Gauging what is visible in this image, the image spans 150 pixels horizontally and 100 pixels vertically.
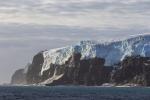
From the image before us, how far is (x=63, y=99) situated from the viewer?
501 feet

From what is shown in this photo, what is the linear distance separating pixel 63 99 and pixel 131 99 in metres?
17.7

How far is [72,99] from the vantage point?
154 metres

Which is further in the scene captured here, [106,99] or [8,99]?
[106,99]

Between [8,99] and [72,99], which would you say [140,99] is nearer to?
[72,99]

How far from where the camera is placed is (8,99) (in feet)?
468

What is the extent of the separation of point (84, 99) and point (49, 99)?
937 centimetres

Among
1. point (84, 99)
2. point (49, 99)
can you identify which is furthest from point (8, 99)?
point (84, 99)

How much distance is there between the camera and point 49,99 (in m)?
149

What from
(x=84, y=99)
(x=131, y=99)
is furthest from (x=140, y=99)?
(x=84, y=99)

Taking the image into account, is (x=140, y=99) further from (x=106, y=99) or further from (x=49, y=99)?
(x=49, y=99)

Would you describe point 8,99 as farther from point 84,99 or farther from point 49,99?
point 84,99

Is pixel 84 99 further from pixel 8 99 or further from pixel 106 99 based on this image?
pixel 8 99

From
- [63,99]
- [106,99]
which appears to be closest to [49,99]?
[63,99]

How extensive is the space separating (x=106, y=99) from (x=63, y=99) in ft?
38.4
